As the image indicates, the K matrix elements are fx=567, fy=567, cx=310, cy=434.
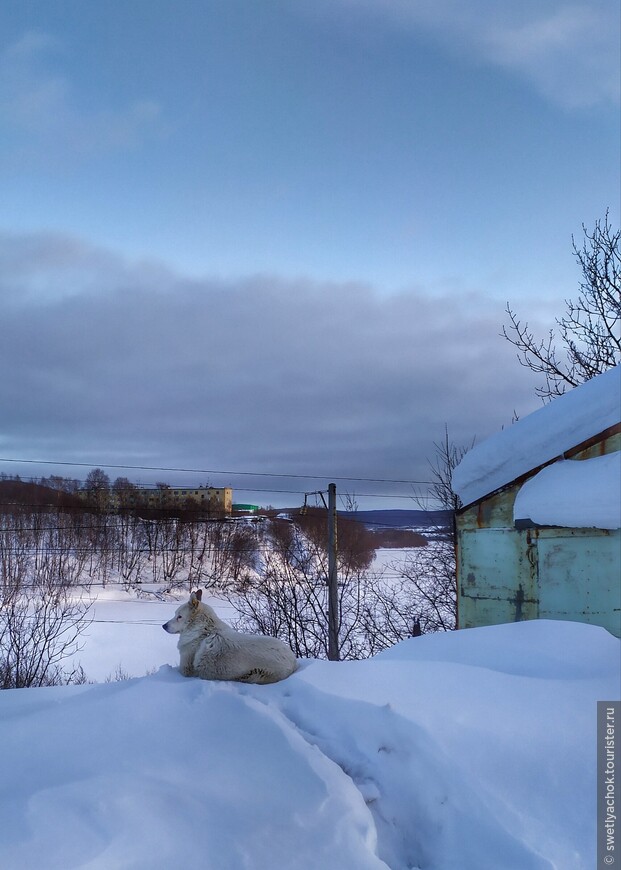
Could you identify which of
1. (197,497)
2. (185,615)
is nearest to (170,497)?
(197,497)

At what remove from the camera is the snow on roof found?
6.32 m

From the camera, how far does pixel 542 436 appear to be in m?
6.95

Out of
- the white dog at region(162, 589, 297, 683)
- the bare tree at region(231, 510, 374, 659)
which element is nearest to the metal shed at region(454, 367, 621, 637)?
the white dog at region(162, 589, 297, 683)

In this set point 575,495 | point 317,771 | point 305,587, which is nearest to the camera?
point 317,771

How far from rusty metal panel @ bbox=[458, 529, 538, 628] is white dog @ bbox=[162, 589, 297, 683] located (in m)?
3.39

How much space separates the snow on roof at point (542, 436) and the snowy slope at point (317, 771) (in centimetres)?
242

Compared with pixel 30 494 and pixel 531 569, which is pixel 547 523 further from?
pixel 30 494

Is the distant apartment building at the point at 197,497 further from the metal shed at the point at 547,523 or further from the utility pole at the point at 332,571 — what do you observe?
the metal shed at the point at 547,523

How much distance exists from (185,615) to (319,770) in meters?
3.52

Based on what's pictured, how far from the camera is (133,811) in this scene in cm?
307

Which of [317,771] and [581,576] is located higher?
[581,576]

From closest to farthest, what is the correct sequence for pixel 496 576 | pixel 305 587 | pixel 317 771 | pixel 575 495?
pixel 317 771 → pixel 575 495 → pixel 496 576 → pixel 305 587

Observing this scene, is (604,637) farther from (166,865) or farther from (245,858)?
(166,865)

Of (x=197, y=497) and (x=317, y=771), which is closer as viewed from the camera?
(x=317, y=771)
